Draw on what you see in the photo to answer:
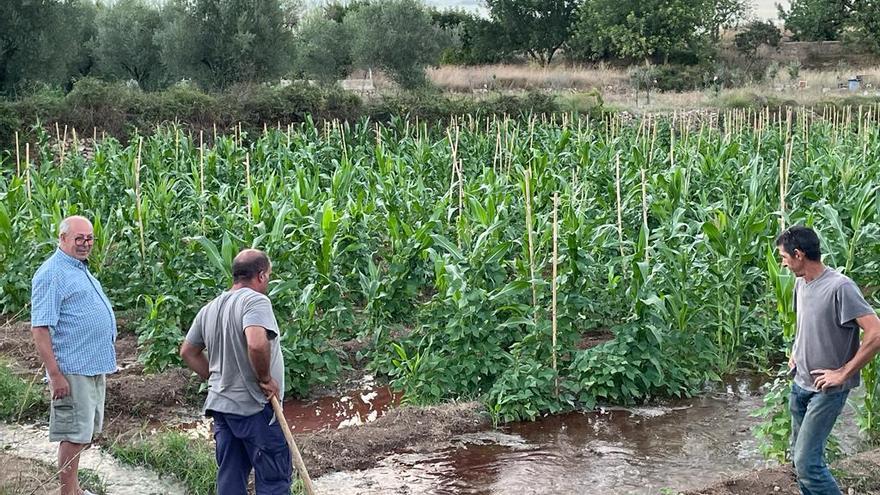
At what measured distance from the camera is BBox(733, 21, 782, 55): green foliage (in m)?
50.2

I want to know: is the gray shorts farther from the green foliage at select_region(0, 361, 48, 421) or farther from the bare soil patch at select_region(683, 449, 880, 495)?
the bare soil patch at select_region(683, 449, 880, 495)

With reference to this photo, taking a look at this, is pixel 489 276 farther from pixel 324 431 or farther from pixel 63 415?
pixel 63 415

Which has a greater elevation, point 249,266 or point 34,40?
point 34,40

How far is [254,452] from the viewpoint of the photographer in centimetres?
484

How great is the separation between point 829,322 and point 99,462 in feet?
15.1

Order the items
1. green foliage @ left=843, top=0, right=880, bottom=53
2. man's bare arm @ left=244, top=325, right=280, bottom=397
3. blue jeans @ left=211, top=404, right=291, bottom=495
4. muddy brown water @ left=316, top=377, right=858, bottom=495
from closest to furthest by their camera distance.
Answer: man's bare arm @ left=244, top=325, right=280, bottom=397
blue jeans @ left=211, top=404, right=291, bottom=495
muddy brown water @ left=316, top=377, right=858, bottom=495
green foliage @ left=843, top=0, right=880, bottom=53

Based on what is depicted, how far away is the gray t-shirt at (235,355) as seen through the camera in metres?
4.76

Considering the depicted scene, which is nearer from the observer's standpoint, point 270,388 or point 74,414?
point 270,388

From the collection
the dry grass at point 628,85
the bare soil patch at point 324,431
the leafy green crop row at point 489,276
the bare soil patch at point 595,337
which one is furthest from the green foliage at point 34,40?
the bare soil patch at point 595,337

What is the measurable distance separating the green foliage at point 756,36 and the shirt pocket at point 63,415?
1925 inches

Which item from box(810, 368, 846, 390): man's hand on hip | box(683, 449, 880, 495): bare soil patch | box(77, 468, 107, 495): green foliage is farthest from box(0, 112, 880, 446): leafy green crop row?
box(77, 468, 107, 495): green foliage

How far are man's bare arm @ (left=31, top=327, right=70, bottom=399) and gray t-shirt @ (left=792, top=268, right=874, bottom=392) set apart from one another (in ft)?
12.7

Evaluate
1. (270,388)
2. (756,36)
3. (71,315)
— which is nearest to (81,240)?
(71,315)

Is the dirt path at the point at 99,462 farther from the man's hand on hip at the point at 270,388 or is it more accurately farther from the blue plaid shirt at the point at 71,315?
the man's hand on hip at the point at 270,388
